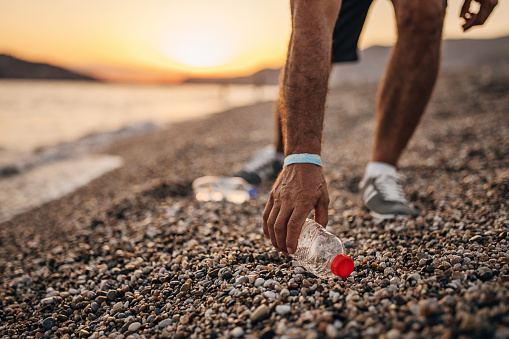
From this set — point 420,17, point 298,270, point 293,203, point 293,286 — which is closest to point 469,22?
point 420,17

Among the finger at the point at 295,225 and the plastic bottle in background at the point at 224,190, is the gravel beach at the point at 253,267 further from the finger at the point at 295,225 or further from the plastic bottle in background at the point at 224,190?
the finger at the point at 295,225

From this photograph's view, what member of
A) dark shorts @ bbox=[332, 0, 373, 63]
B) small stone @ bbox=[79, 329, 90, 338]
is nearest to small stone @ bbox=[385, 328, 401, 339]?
small stone @ bbox=[79, 329, 90, 338]

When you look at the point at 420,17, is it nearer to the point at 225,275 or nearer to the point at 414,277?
the point at 414,277

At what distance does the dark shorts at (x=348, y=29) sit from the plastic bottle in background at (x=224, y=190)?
6.14 feet

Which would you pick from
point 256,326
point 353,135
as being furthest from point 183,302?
point 353,135

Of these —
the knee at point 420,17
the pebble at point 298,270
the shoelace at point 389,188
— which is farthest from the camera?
the shoelace at point 389,188

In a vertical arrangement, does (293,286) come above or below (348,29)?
below

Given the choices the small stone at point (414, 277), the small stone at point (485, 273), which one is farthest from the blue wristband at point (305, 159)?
the small stone at point (485, 273)

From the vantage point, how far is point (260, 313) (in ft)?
4.87

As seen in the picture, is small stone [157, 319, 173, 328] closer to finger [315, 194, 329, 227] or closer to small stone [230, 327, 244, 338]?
small stone [230, 327, 244, 338]

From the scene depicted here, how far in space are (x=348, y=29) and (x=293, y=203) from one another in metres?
2.24

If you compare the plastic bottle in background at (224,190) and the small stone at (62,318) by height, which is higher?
the plastic bottle in background at (224,190)

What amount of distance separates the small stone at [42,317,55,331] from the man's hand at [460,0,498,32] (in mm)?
3690

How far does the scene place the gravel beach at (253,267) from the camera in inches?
53.6
